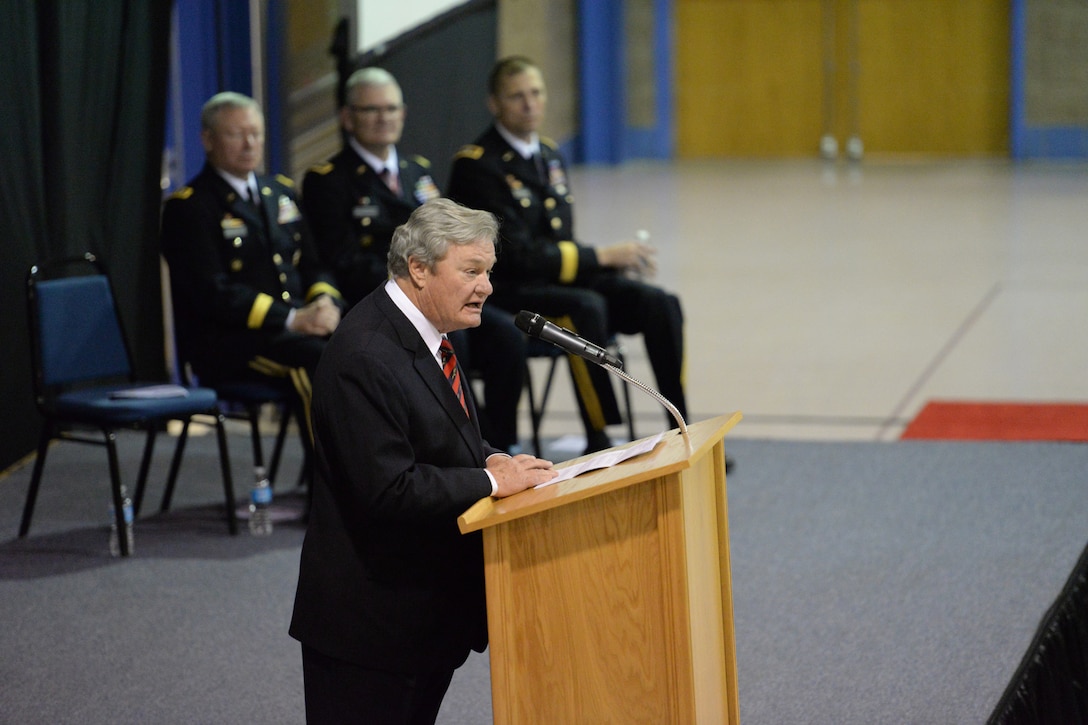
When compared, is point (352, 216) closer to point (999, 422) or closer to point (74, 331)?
point (74, 331)

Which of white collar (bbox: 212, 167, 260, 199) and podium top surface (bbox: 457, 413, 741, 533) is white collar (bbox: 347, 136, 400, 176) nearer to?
white collar (bbox: 212, 167, 260, 199)

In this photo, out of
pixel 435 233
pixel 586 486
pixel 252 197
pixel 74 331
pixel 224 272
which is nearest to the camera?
pixel 586 486

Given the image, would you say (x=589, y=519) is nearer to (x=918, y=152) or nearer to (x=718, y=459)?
(x=718, y=459)

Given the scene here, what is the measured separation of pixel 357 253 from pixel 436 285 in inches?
110

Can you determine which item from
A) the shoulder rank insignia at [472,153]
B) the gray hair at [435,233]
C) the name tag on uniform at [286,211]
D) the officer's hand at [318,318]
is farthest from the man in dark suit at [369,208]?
the gray hair at [435,233]

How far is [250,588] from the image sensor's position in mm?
3951

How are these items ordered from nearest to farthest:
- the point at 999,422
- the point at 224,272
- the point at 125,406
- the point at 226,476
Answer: the point at 125,406, the point at 226,476, the point at 224,272, the point at 999,422

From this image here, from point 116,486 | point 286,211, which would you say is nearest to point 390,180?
point 286,211

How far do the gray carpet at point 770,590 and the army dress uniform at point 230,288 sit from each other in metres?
0.53

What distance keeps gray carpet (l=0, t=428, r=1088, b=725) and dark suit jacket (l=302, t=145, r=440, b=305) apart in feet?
2.64

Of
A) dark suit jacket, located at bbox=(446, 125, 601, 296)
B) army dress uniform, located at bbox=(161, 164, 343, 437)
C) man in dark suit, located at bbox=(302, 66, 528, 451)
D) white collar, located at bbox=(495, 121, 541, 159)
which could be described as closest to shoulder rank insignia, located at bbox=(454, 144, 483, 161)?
dark suit jacket, located at bbox=(446, 125, 601, 296)

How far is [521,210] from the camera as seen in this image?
516cm

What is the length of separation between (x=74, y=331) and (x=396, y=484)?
2698 millimetres

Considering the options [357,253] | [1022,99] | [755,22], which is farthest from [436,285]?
[755,22]
